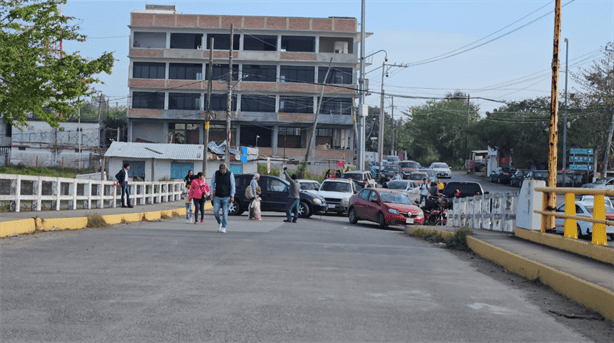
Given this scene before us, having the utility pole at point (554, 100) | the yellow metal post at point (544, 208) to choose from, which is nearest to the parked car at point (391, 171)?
the utility pole at point (554, 100)

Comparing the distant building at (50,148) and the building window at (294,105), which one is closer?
the distant building at (50,148)

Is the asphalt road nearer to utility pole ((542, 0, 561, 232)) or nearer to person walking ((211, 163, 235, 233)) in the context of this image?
utility pole ((542, 0, 561, 232))

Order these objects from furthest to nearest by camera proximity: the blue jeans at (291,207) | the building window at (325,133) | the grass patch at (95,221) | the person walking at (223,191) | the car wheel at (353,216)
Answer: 1. the building window at (325,133)
2. the car wheel at (353,216)
3. the blue jeans at (291,207)
4. the grass patch at (95,221)
5. the person walking at (223,191)

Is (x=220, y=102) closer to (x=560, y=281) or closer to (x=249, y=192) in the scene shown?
(x=249, y=192)

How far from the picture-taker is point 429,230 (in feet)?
63.7

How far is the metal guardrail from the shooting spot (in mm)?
10688

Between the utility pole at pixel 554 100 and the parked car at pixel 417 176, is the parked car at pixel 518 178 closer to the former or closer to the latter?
the parked car at pixel 417 176

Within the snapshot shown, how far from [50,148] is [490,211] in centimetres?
6042

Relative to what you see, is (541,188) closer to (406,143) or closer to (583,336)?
(583,336)

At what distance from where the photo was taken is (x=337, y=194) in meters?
31.8

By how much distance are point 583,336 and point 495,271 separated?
16.4ft

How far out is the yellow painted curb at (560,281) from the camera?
24.7 ft

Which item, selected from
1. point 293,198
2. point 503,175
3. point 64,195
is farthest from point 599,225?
point 503,175

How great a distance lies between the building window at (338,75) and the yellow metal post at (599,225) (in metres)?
60.4
